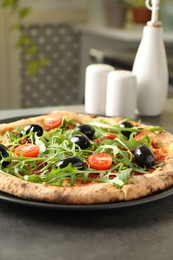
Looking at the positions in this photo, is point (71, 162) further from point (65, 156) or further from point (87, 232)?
point (87, 232)

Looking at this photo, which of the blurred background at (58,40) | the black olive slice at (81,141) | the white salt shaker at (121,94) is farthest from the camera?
the blurred background at (58,40)

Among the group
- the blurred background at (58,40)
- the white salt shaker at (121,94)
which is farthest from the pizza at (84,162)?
the blurred background at (58,40)

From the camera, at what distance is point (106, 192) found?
1031 mm

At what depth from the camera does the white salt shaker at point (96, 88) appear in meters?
1.76

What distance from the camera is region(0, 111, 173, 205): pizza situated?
1035 millimetres

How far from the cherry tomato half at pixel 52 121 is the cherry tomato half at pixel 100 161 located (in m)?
0.33

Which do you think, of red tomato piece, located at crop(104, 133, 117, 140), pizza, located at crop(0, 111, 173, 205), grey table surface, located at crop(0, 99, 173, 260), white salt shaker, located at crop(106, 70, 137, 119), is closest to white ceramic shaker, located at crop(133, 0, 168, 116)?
white salt shaker, located at crop(106, 70, 137, 119)

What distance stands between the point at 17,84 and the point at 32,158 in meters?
2.67

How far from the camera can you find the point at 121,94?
1701 mm

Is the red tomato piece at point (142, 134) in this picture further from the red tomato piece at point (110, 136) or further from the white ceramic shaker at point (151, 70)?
the white ceramic shaker at point (151, 70)

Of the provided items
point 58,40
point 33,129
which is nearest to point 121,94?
point 33,129

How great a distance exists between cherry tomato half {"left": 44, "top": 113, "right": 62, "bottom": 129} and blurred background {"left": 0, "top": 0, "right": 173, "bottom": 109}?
1.96 m

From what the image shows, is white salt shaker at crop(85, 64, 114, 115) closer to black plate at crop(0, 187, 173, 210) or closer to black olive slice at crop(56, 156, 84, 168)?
black olive slice at crop(56, 156, 84, 168)

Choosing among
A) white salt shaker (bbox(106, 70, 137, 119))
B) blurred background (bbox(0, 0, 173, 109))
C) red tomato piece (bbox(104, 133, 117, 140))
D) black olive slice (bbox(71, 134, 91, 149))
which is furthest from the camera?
blurred background (bbox(0, 0, 173, 109))
